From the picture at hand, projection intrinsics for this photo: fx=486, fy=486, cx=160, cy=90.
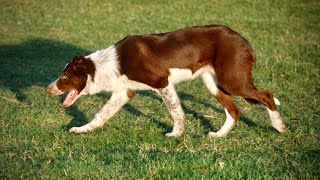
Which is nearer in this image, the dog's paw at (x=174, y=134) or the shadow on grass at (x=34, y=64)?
the dog's paw at (x=174, y=134)

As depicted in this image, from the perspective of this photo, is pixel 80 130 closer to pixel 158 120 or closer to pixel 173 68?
pixel 158 120

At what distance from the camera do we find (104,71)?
288 inches

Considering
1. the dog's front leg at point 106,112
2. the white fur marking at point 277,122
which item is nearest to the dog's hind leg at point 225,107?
the white fur marking at point 277,122

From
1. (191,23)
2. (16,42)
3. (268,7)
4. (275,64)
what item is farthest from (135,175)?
(268,7)

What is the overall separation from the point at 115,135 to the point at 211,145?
1491 mm

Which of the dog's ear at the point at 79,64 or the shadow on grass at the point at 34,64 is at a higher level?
the dog's ear at the point at 79,64

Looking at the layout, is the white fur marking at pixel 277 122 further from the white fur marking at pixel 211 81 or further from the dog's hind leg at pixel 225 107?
the white fur marking at pixel 211 81

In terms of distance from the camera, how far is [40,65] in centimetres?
1252

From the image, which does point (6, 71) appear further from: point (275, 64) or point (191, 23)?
point (191, 23)

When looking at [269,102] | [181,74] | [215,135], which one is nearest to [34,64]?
[181,74]

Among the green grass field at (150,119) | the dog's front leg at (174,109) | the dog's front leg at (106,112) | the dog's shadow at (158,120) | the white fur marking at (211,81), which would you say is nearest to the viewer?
the green grass field at (150,119)

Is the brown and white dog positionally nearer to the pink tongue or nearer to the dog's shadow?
the pink tongue

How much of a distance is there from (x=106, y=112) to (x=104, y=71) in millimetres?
666

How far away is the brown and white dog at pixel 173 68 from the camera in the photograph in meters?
6.98
